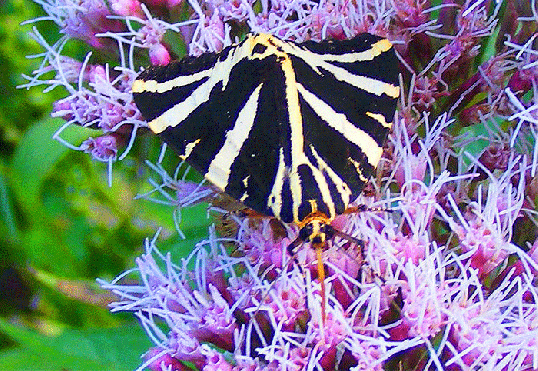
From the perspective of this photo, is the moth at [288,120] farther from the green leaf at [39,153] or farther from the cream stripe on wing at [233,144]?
the green leaf at [39,153]

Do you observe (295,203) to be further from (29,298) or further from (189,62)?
(29,298)

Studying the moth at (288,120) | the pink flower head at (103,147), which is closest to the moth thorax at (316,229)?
the moth at (288,120)

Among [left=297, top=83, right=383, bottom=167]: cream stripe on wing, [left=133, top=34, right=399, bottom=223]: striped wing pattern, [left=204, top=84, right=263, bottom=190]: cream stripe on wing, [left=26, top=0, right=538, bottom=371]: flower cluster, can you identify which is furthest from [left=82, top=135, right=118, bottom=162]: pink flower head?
[left=297, top=83, right=383, bottom=167]: cream stripe on wing

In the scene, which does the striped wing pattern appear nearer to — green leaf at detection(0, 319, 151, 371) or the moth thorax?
the moth thorax

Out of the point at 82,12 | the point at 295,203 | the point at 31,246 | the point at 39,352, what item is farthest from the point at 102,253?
the point at 295,203

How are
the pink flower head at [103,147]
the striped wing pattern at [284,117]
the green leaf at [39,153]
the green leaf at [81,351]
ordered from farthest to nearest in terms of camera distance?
the green leaf at [39,153]
the green leaf at [81,351]
the pink flower head at [103,147]
the striped wing pattern at [284,117]

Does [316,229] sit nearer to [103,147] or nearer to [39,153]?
[103,147]

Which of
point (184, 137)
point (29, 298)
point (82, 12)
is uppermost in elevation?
point (82, 12)
